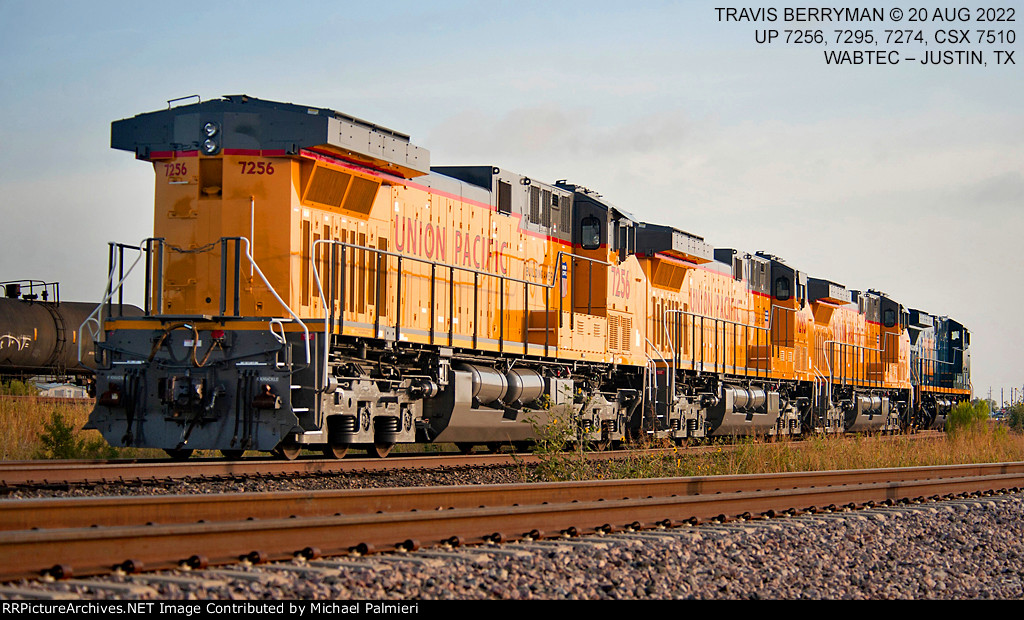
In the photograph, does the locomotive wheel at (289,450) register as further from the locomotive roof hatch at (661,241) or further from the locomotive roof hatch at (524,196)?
the locomotive roof hatch at (661,241)

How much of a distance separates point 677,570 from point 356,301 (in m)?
6.60

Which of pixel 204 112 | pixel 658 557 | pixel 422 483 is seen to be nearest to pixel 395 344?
pixel 422 483

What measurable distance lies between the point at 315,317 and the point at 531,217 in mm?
4832

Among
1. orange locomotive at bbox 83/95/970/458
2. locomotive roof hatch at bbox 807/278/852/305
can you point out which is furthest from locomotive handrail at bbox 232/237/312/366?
locomotive roof hatch at bbox 807/278/852/305

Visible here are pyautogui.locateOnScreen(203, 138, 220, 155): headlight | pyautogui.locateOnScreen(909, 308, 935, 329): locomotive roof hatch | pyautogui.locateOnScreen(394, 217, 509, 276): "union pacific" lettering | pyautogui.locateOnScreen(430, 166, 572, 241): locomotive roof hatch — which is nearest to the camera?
pyautogui.locateOnScreen(203, 138, 220, 155): headlight

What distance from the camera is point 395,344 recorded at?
38.7ft

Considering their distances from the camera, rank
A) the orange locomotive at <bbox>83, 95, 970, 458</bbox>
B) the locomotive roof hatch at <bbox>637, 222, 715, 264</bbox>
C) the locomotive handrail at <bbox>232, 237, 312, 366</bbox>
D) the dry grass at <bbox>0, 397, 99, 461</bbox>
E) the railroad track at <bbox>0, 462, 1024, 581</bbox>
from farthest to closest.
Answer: the locomotive roof hatch at <bbox>637, 222, 715, 264</bbox> → the dry grass at <bbox>0, 397, 99, 461</bbox> → the orange locomotive at <bbox>83, 95, 970, 458</bbox> → the locomotive handrail at <bbox>232, 237, 312, 366</bbox> → the railroad track at <bbox>0, 462, 1024, 581</bbox>

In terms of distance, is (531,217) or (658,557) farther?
(531,217)

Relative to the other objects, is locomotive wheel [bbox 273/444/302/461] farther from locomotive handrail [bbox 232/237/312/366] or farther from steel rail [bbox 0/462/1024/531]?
steel rail [bbox 0/462/1024/531]

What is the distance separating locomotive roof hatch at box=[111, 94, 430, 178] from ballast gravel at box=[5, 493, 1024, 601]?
5.78m

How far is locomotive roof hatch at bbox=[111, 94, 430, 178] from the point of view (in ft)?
35.7

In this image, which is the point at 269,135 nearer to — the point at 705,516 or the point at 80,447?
the point at 80,447

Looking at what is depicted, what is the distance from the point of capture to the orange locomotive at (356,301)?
10.5m

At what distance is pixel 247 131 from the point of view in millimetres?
11070
